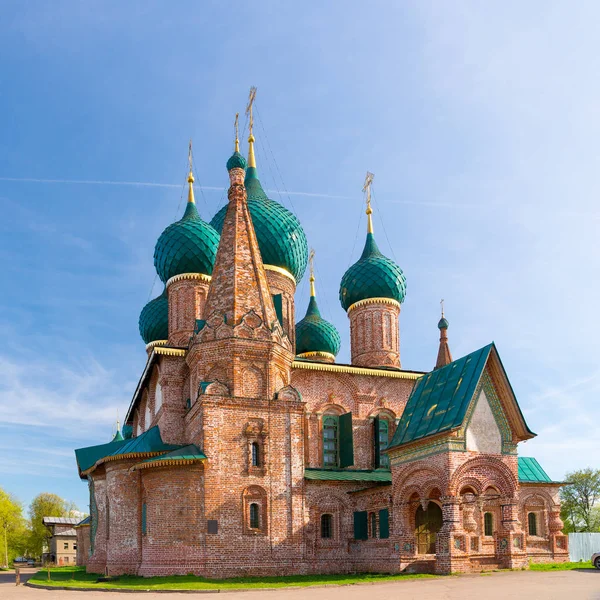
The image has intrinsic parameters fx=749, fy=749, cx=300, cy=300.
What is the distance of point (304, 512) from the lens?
1866cm

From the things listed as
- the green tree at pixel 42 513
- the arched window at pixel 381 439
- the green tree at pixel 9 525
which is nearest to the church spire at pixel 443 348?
the arched window at pixel 381 439

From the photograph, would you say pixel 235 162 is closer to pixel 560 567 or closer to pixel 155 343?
pixel 155 343

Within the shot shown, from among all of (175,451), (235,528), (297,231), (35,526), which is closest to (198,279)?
(297,231)

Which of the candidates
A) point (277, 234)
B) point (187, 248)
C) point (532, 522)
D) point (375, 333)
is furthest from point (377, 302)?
point (532, 522)

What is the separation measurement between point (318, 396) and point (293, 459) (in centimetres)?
342

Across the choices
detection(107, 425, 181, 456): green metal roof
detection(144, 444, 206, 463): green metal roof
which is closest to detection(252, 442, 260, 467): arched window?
detection(144, 444, 206, 463): green metal roof

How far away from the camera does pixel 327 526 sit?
64.1 ft

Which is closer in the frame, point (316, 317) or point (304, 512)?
point (304, 512)

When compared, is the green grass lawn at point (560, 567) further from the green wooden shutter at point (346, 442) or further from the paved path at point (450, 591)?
the green wooden shutter at point (346, 442)

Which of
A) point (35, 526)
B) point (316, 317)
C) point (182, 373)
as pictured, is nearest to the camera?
point (182, 373)

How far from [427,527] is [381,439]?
10.1 feet

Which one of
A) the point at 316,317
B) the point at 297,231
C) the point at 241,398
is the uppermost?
the point at 297,231

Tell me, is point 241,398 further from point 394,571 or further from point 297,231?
point 297,231

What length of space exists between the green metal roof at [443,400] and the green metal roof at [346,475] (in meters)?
2.00
